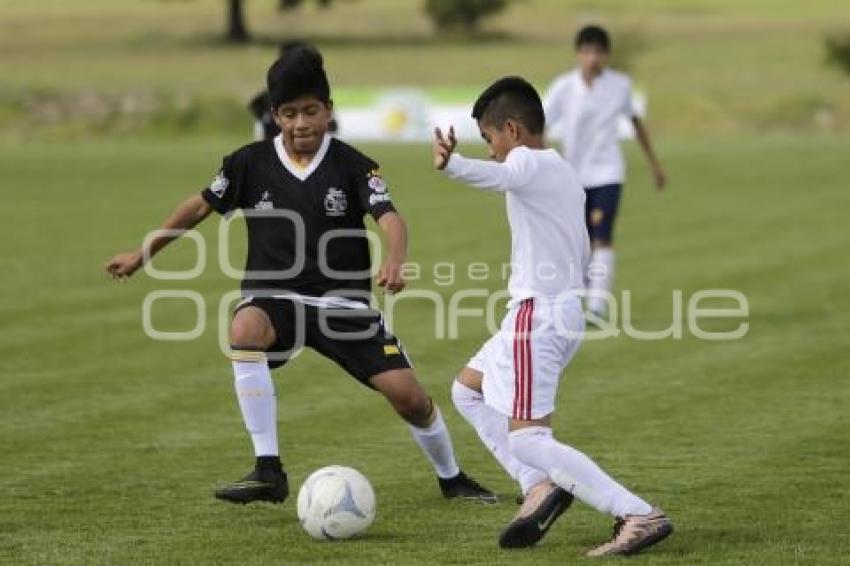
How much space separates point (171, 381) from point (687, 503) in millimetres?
5415

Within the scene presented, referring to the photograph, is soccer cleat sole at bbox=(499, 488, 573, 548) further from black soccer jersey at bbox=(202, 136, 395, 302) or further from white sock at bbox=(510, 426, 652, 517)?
black soccer jersey at bbox=(202, 136, 395, 302)

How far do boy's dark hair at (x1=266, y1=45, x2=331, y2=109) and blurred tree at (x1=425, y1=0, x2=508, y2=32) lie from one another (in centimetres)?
8869

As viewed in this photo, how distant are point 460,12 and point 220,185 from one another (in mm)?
89388

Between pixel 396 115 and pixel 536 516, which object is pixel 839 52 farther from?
pixel 536 516

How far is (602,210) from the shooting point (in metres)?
18.1

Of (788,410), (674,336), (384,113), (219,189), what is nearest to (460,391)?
(219,189)

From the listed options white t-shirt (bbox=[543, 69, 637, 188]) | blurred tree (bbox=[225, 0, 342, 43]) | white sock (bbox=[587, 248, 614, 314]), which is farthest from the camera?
blurred tree (bbox=[225, 0, 342, 43])

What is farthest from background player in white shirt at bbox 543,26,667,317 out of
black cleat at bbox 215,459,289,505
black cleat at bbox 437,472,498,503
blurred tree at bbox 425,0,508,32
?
blurred tree at bbox 425,0,508,32

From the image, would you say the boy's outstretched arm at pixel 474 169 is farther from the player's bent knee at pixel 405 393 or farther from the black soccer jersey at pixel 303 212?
the player's bent knee at pixel 405 393

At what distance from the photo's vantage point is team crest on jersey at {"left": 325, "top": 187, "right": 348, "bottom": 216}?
929cm

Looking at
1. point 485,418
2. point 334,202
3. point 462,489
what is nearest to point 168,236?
point 334,202

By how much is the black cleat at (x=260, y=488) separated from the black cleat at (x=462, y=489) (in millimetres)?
868

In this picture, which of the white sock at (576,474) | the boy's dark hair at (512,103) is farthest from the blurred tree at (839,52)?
the white sock at (576,474)

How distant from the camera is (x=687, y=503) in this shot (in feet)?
31.3
